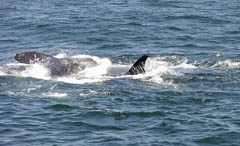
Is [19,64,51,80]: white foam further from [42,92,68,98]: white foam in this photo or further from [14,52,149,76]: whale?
[42,92,68,98]: white foam

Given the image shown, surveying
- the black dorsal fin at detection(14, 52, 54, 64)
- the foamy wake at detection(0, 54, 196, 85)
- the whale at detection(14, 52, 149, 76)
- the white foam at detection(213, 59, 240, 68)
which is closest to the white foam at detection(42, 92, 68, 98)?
the foamy wake at detection(0, 54, 196, 85)

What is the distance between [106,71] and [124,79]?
2.14 m

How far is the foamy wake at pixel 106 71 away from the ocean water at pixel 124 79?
0.14 ft

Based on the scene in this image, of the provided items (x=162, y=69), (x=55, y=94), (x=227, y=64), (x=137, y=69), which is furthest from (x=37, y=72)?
(x=227, y=64)

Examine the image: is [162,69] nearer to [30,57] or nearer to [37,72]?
[37,72]

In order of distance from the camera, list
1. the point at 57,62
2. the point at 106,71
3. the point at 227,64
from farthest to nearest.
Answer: the point at 227,64
the point at 106,71
the point at 57,62

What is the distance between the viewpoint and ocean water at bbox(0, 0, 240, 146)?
17.2 m

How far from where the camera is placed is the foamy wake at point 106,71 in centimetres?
2400

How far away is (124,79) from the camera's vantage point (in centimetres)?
2377

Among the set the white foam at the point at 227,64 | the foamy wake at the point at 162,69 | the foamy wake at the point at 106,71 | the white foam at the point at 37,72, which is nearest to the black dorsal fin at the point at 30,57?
the foamy wake at the point at 106,71

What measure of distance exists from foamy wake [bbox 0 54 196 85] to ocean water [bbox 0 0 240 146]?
43mm

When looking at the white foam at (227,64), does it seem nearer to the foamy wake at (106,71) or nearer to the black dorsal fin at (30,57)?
the foamy wake at (106,71)

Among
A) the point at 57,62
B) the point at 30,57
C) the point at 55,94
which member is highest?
the point at 30,57

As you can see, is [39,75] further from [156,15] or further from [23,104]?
[156,15]
